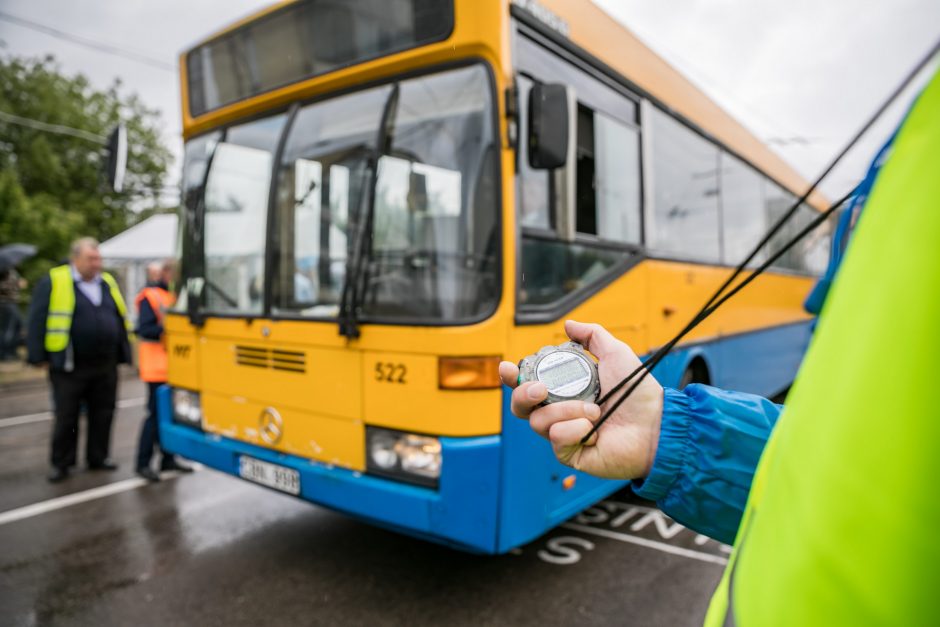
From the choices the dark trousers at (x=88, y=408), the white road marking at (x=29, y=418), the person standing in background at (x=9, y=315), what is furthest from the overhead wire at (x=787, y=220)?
the person standing in background at (x=9, y=315)

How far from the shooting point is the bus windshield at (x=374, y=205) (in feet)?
9.31

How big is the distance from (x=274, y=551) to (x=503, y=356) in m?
2.15

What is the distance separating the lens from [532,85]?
288cm

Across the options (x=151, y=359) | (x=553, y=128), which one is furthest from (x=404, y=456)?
(x=151, y=359)

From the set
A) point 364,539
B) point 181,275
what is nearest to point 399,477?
point 364,539

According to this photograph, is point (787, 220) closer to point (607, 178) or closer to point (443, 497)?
point (443, 497)

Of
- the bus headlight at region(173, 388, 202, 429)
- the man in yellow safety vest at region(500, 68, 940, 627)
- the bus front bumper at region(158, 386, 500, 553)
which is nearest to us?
the man in yellow safety vest at region(500, 68, 940, 627)

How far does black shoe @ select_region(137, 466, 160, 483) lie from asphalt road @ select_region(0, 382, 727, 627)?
33cm

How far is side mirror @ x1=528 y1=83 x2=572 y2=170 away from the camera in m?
2.72

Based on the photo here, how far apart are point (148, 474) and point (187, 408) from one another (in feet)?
5.73

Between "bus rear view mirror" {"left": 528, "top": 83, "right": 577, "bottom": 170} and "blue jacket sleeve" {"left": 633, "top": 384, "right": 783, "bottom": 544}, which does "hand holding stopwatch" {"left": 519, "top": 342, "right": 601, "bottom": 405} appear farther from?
"bus rear view mirror" {"left": 528, "top": 83, "right": 577, "bottom": 170}

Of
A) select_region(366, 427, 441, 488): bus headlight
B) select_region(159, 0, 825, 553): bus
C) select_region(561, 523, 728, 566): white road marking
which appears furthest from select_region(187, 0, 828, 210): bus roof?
select_region(561, 523, 728, 566): white road marking

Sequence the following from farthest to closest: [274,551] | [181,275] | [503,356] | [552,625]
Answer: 1. [181,275]
2. [274,551]
3. [552,625]
4. [503,356]

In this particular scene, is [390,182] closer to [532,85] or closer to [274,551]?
[532,85]
